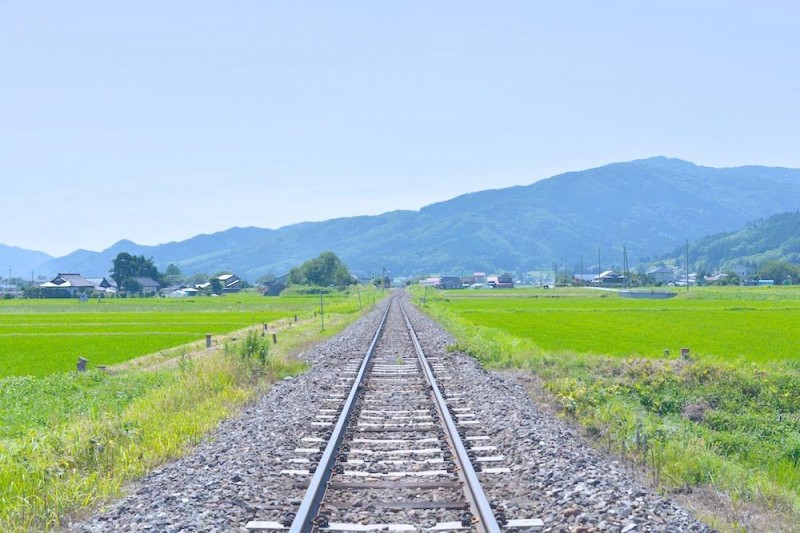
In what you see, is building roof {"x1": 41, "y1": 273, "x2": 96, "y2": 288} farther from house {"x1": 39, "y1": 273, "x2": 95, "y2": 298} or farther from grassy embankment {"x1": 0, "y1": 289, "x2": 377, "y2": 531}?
grassy embankment {"x1": 0, "y1": 289, "x2": 377, "y2": 531}

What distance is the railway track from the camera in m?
5.88

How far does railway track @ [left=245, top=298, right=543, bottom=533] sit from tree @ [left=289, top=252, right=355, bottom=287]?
136783mm

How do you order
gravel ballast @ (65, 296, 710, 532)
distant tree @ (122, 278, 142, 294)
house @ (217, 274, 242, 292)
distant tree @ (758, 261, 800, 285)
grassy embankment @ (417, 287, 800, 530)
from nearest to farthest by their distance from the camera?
gravel ballast @ (65, 296, 710, 532), grassy embankment @ (417, 287, 800, 530), distant tree @ (122, 278, 142, 294), distant tree @ (758, 261, 800, 285), house @ (217, 274, 242, 292)

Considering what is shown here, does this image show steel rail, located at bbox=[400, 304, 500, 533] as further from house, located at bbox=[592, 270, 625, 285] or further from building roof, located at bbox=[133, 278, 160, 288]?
house, located at bbox=[592, 270, 625, 285]

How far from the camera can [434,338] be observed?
2616 centimetres

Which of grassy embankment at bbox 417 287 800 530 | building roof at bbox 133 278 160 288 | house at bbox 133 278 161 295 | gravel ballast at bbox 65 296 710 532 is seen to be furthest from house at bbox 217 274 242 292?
gravel ballast at bbox 65 296 710 532

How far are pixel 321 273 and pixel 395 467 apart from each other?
473ft

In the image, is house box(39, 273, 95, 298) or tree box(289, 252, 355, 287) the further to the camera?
tree box(289, 252, 355, 287)

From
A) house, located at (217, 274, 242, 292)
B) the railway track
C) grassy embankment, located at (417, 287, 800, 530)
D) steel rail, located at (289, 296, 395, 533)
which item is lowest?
grassy embankment, located at (417, 287, 800, 530)

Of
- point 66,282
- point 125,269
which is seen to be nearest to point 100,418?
point 66,282

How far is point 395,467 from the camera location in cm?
763

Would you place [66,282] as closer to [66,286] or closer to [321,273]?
[66,286]

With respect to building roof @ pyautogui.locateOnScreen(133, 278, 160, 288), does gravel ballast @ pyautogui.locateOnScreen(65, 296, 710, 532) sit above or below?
below

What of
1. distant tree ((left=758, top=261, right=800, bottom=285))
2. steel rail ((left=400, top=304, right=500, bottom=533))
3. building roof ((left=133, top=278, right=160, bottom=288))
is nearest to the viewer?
steel rail ((left=400, top=304, right=500, bottom=533))
